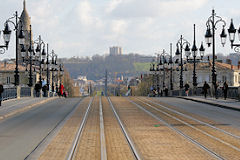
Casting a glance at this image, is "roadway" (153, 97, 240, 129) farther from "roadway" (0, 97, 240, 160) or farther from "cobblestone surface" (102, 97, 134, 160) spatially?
"cobblestone surface" (102, 97, 134, 160)

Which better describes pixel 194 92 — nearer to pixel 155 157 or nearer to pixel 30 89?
pixel 30 89

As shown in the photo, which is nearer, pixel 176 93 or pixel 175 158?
pixel 175 158

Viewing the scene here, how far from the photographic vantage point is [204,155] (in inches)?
477

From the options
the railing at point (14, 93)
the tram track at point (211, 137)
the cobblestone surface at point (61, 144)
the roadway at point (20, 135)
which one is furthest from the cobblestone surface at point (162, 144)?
the railing at point (14, 93)

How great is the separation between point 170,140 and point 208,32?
23.8 metres

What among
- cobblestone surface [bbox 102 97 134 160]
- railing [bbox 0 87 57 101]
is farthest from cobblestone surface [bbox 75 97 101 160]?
railing [bbox 0 87 57 101]

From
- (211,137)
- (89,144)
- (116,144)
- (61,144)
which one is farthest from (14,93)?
(116,144)

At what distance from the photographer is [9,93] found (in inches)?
1645

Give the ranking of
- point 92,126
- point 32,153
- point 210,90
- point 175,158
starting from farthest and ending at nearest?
point 210,90, point 92,126, point 32,153, point 175,158

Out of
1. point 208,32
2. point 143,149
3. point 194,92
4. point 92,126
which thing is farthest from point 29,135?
point 194,92

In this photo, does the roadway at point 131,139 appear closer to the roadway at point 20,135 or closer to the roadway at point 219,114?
the roadway at point 20,135

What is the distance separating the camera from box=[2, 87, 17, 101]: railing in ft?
128

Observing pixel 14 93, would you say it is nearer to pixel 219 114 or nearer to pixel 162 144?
pixel 219 114

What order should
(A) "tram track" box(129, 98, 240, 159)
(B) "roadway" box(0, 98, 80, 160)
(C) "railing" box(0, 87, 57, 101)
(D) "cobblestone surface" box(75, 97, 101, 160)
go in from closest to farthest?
1. (D) "cobblestone surface" box(75, 97, 101, 160)
2. (A) "tram track" box(129, 98, 240, 159)
3. (B) "roadway" box(0, 98, 80, 160)
4. (C) "railing" box(0, 87, 57, 101)
